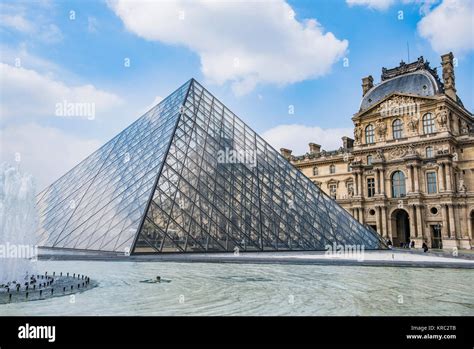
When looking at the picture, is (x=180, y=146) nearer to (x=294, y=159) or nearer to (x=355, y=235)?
(x=355, y=235)

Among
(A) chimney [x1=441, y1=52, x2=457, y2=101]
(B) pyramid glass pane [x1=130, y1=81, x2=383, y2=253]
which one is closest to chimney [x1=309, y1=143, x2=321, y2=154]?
(A) chimney [x1=441, y1=52, x2=457, y2=101]

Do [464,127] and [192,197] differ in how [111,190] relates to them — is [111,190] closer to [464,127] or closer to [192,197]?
[192,197]

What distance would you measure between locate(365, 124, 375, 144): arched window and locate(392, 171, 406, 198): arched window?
16.0 ft

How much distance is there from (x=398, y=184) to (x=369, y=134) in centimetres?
678

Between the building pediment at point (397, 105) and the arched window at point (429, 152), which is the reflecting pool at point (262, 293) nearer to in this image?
the arched window at point (429, 152)

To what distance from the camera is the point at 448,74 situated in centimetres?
4394

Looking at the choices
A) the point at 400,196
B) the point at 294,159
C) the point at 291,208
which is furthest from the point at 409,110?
the point at 291,208

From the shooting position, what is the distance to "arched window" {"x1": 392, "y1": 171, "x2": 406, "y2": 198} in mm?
42469

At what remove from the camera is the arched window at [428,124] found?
41.1 meters

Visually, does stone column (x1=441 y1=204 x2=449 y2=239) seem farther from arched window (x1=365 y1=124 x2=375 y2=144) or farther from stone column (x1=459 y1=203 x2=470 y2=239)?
arched window (x1=365 y1=124 x2=375 y2=144)

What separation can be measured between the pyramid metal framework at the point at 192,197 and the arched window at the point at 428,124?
21025 mm

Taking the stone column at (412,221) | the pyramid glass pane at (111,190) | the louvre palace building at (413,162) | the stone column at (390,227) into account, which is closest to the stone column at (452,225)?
the louvre palace building at (413,162)

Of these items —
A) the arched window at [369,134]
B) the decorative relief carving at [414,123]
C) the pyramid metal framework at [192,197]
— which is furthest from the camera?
the arched window at [369,134]
